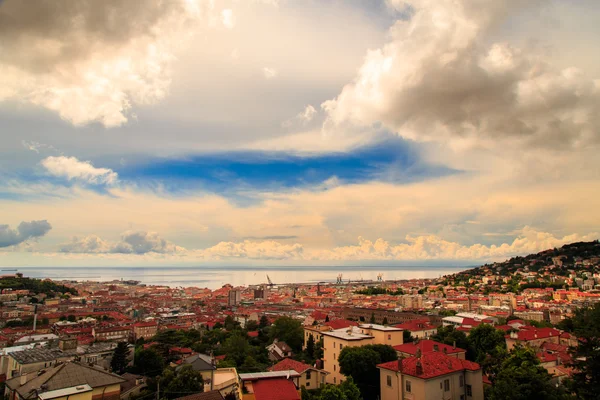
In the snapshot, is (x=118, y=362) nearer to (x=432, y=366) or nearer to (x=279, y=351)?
(x=279, y=351)

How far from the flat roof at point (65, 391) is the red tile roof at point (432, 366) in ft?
30.1

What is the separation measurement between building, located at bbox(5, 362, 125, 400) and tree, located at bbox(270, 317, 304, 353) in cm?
1400

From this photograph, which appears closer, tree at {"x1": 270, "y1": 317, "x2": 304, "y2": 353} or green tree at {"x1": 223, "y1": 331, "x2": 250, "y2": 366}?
green tree at {"x1": 223, "y1": 331, "x2": 250, "y2": 366}

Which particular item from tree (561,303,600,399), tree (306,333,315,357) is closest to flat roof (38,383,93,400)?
tree (561,303,600,399)

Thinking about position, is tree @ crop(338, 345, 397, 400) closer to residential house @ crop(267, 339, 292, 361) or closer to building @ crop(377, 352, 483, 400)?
building @ crop(377, 352, 483, 400)

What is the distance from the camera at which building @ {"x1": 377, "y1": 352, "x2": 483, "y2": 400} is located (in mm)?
11766

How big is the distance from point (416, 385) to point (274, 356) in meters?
12.4

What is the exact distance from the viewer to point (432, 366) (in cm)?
1236

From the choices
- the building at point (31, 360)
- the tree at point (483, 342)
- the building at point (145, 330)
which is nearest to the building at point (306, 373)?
the tree at point (483, 342)

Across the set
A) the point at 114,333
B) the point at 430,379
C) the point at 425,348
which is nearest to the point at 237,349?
the point at 425,348

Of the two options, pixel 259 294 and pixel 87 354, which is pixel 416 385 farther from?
pixel 259 294

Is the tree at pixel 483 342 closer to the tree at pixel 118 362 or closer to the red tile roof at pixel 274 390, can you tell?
the red tile roof at pixel 274 390

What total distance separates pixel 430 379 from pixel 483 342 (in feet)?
28.1

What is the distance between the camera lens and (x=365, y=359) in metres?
14.4
